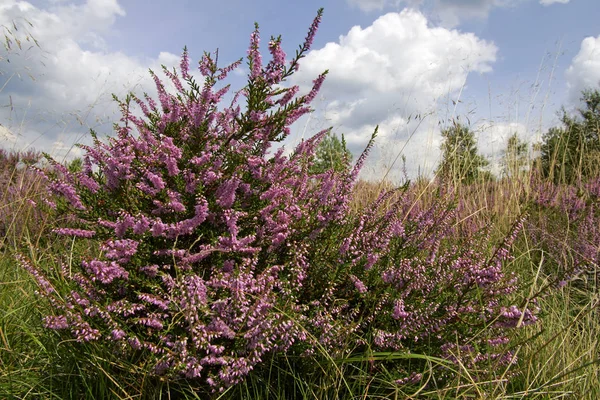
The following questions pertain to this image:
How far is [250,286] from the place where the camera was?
1903mm

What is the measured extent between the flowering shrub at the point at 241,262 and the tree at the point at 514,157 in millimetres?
4243

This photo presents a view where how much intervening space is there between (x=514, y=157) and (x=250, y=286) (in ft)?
17.5

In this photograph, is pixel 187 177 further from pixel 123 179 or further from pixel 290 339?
pixel 290 339

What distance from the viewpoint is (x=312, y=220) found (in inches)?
85.2

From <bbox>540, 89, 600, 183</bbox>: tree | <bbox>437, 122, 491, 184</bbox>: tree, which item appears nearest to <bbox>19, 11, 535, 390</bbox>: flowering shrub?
<bbox>437, 122, 491, 184</bbox>: tree

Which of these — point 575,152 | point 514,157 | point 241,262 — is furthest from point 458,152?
point 575,152

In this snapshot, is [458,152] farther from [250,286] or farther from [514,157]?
[250,286]

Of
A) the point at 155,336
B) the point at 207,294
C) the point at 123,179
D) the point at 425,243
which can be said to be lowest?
the point at 155,336

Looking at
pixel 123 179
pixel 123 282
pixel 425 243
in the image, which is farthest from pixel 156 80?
pixel 425 243

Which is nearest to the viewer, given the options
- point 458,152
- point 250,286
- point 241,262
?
point 250,286

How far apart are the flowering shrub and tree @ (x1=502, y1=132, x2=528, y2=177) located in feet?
13.9

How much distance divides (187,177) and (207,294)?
20.6 inches

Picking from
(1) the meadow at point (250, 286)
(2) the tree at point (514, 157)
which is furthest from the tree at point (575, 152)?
(1) the meadow at point (250, 286)

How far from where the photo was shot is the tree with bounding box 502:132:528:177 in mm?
6027
